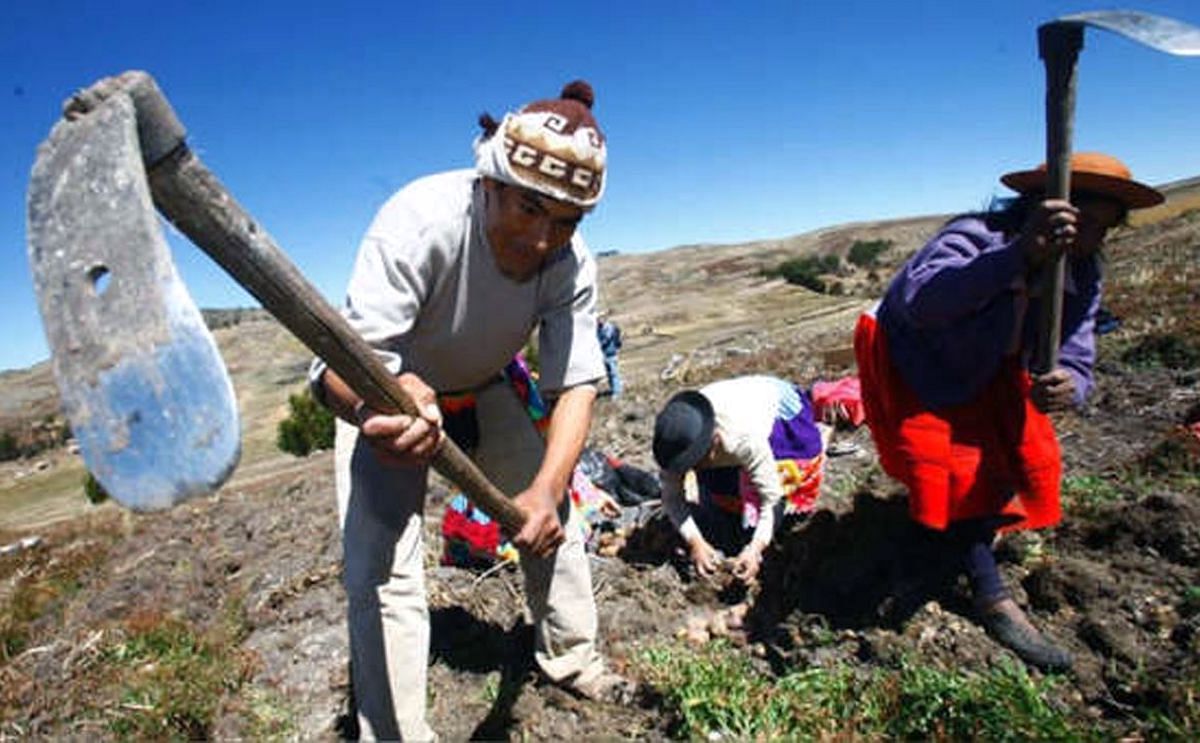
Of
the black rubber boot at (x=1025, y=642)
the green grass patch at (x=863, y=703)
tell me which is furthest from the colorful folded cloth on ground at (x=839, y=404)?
the green grass patch at (x=863, y=703)

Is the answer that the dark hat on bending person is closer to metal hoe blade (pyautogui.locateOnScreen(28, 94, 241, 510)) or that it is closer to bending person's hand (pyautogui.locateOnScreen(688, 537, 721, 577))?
bending person's hand (pyautogui.locateOnScreen(688, 537, 721, 577))

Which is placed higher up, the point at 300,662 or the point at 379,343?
the point at 379,343

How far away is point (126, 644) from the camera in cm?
341

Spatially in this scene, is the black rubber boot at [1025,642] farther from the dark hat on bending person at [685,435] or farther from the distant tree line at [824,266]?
the distant tree line at [824,266]

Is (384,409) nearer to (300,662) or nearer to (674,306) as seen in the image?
(300,662)

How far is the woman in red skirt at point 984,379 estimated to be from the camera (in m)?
Result: 2.42

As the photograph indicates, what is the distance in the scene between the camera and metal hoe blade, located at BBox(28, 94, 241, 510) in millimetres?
1020

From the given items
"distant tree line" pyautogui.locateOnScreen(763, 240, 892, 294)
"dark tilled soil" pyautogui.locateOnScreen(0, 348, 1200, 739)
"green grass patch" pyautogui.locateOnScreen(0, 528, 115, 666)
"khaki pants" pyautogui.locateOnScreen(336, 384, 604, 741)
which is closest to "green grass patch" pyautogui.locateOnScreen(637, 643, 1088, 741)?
"dark tilled soil" pyautogui.locateOnScreen(0, 348, 1200, 739)

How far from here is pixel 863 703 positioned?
2.23m

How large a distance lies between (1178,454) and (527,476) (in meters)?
3.15

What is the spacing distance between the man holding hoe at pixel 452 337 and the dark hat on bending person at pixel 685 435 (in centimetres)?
109

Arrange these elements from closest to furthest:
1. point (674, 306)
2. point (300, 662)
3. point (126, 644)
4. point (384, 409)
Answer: point (384, 409), point (300, 662), point (126, 644), point (674, 306)

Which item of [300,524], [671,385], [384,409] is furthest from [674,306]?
[384,409]

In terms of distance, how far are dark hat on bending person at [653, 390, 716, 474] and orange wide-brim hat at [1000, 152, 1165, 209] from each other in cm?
170
